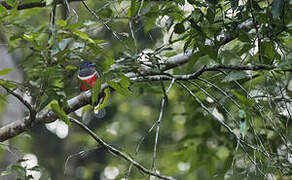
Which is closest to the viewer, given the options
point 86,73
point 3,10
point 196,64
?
point 3,10

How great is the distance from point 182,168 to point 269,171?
3.04m

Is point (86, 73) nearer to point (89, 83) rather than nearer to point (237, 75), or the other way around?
point (89, 83)

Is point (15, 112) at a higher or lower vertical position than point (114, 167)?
higher

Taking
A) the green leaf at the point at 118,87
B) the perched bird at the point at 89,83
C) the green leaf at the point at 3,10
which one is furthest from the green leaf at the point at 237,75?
the green leaf at the point at 3,10

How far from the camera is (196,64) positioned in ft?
11.2

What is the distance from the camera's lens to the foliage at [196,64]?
1.79 meters

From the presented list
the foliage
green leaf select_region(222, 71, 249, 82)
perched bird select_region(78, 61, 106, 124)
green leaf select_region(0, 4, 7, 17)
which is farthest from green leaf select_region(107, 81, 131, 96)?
green leaf select_region(0, 4, 7, 17)

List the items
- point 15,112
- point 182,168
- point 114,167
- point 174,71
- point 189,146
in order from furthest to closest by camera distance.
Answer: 1. point 114,167
2. point 182,168
3. point 15,112
4. point 189,146
5. point 174,71

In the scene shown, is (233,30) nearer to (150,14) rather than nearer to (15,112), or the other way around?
(150,14)

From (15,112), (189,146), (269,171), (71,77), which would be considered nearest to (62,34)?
(71,77)

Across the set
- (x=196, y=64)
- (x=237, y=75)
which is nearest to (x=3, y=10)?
(x=237, y=75)

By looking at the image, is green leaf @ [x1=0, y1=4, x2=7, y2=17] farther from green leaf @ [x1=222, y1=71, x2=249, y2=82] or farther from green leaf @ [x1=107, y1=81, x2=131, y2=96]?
green leaf @ [x1=222, y1=71, x2=249, y2=82]

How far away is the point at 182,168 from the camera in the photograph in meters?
4.79

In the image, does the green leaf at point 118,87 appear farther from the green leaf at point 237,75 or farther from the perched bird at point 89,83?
the perched bird at point 89,83
